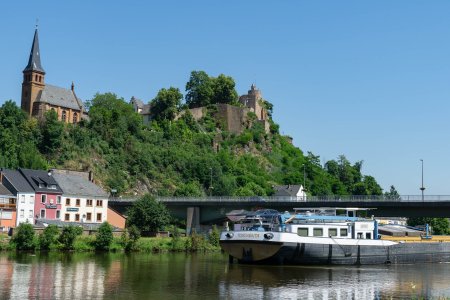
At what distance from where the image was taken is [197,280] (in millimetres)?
44531

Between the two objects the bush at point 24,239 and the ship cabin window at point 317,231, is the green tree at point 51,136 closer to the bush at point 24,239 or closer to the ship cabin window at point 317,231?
the bush at point 24,239

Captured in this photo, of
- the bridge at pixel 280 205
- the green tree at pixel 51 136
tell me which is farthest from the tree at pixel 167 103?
the bridge at pixel 280 205

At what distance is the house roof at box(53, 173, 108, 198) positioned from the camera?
87.0 m

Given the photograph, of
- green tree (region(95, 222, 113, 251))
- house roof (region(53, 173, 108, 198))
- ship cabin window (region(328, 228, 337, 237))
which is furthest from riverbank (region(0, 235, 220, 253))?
ship cabin window (region(328, 228, 337, 237))

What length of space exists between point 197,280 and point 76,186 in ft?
160

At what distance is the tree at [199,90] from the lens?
5984 inches

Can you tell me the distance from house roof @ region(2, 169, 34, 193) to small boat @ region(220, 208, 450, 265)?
3357 cm

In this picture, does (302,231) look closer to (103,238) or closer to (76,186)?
(103,238)

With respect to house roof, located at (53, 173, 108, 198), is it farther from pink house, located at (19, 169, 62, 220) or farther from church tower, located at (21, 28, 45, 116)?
church tower, located at (21, 28, 45, 116)

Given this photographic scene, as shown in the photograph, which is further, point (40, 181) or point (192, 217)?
point (192, 217)

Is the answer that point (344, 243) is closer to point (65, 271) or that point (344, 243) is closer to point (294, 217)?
point (294, 217)

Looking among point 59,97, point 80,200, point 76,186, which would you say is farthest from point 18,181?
point 59,97

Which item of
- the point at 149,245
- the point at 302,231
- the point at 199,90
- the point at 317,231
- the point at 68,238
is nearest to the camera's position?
the point at 302,231

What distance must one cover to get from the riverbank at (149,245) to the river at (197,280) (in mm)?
6530
